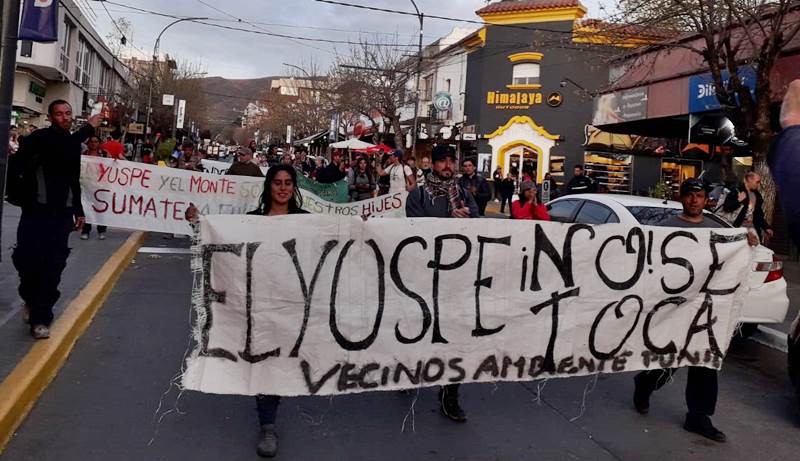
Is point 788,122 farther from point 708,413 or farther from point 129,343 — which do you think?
point 129,343

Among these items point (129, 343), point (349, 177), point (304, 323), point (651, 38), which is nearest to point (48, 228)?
point (129, 343)

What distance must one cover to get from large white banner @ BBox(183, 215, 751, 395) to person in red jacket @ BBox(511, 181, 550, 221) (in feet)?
13.4

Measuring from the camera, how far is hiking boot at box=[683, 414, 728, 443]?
4.66 m

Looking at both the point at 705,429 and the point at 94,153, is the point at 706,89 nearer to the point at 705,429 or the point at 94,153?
the point at 705,429

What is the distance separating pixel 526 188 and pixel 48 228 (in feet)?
17.9

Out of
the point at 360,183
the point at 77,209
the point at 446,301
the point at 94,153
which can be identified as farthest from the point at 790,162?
the point at 360,183

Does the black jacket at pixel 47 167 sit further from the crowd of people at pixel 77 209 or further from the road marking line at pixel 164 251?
the road marking line at pixel 164 251

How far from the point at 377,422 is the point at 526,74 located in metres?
30.5

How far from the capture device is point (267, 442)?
404 centimetres

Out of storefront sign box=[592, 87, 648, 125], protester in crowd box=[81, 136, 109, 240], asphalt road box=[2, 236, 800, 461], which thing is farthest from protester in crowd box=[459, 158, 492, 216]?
protester in crowd box=[81, 136, 109, 240]

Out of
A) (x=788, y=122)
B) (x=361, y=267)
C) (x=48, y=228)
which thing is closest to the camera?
(x=788, y=122)

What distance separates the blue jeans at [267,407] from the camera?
4073mm

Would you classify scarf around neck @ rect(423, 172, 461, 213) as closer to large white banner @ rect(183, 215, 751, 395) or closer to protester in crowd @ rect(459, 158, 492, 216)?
large white banner @ rect(183, 215, 751, 395)

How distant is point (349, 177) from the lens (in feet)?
50.2
